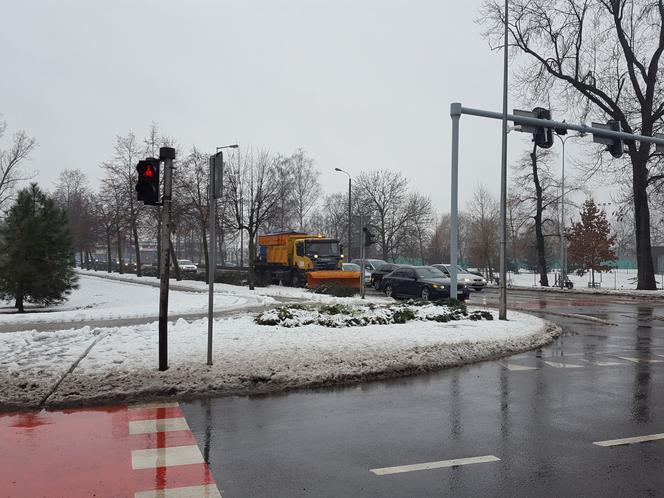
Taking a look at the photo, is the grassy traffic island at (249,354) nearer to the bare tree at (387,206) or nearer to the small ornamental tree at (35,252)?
the small ornamental tree at (35,252)

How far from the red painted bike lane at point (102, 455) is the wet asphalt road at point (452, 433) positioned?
26 cm

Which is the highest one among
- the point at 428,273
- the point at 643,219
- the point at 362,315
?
the point at 643,219

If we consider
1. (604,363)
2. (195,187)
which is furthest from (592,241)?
(604,363)

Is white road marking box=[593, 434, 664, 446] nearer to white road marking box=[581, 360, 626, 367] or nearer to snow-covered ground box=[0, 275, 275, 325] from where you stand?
white road marking box=[581, 360, 626, 367]

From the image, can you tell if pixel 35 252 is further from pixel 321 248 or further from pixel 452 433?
pixel 452 433

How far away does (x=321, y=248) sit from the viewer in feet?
98.3

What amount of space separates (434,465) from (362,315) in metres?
8.61

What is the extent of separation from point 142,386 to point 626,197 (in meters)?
35.8

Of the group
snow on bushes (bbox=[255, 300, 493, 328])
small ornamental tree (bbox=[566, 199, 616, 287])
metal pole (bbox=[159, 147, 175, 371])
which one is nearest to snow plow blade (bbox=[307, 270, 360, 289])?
snow on bushes (bbox=[255, 300, 493, 328])

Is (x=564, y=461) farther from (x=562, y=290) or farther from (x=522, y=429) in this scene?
(x=562, y=290)

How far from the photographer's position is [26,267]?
23.5m

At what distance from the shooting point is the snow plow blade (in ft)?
88.6

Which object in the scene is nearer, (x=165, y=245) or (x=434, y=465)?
(x=434, y=465)

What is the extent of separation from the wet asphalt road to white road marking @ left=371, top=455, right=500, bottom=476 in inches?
2.6
